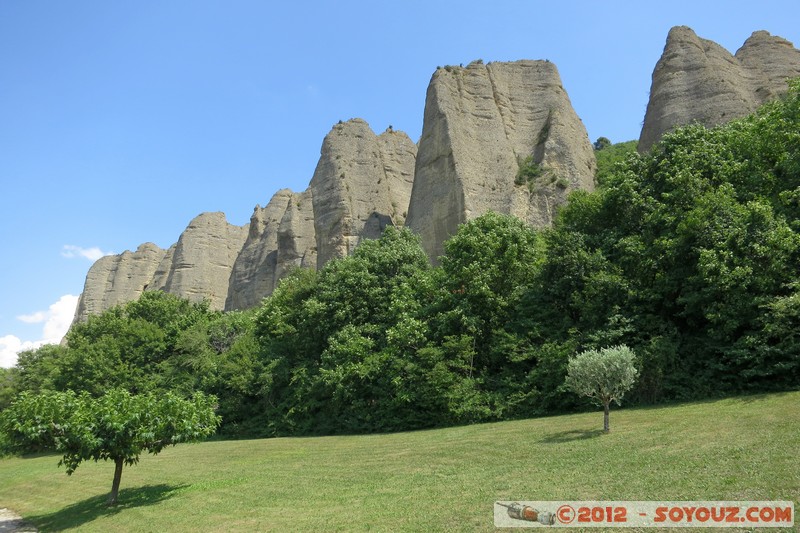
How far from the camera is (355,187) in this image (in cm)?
5559

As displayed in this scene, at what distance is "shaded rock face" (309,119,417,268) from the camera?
53.1m

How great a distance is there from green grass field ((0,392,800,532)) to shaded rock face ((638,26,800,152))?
27045mm

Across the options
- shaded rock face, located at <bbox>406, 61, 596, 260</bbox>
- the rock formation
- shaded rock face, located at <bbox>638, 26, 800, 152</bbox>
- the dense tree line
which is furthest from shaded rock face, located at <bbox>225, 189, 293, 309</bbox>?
shaded rock face, located at <bbox>638, 26, 800, 152</bbox>

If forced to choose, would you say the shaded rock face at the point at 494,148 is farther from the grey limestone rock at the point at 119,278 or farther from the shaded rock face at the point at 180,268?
the grey limestone rock at the point at 119,278

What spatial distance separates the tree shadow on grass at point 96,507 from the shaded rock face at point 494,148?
89.4ft

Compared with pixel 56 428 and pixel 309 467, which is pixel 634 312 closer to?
pixel 309 467

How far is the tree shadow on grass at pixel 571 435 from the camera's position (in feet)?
57.3

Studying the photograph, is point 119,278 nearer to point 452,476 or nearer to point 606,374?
point 452,476

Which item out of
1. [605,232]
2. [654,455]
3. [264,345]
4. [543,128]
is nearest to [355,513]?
[654,455]

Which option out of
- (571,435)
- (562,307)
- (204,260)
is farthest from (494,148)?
(204,260)

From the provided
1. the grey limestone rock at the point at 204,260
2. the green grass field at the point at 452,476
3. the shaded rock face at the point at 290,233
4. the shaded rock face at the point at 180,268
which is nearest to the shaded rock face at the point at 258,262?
the shaded rock face at the point at 290,233

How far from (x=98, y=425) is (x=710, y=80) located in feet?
142

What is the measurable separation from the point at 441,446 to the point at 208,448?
15.6 metres

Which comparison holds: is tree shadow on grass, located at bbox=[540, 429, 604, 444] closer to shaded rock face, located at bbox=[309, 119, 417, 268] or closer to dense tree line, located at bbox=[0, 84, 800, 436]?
dense tree line, located at bbox=[0, 84, 800, 436]
